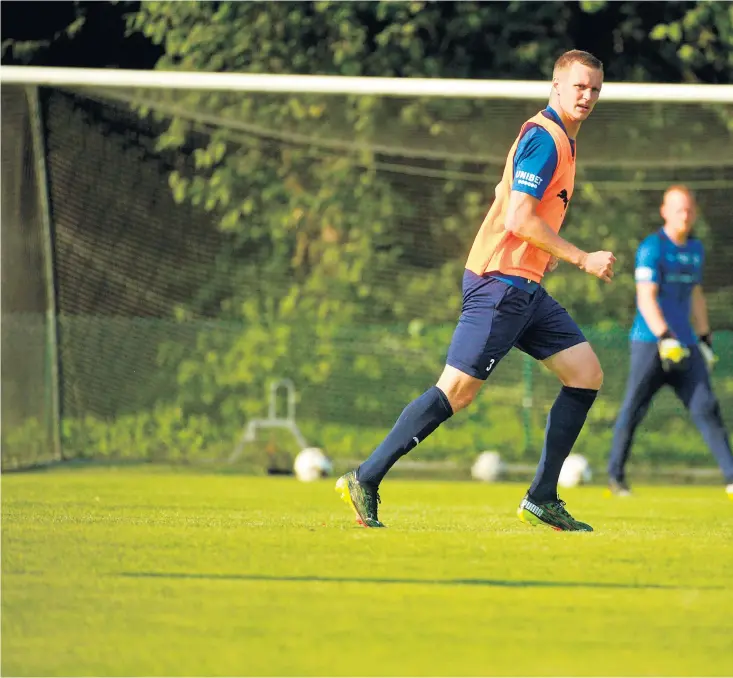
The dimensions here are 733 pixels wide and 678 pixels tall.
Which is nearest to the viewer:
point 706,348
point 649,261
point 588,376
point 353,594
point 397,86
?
point 353,594

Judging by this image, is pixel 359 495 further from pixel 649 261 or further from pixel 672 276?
pixel 672 276

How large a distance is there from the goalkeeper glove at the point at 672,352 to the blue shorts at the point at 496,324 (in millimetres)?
2984

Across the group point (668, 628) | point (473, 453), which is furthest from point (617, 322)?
point (668, 628)

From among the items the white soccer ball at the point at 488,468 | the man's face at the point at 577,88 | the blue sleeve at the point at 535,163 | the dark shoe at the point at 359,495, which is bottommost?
the white soccer ball at the point at 488,468

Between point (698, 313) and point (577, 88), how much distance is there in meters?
3.92

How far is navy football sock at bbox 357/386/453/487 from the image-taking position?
661 cm

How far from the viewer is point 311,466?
11.8 m

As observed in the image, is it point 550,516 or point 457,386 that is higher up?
point 457,386

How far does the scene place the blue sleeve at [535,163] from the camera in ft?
21.4

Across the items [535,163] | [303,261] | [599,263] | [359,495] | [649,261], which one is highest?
[535,163]

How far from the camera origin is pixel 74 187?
41.2 feet

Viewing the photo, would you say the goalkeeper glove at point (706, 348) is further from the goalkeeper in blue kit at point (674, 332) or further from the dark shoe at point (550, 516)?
the dark shoe at point (550, 516)

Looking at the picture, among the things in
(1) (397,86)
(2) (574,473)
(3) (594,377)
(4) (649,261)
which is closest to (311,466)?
(2) (574,473)

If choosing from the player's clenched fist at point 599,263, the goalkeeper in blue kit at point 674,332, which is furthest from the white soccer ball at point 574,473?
the player's clenched fist at point 599,263
